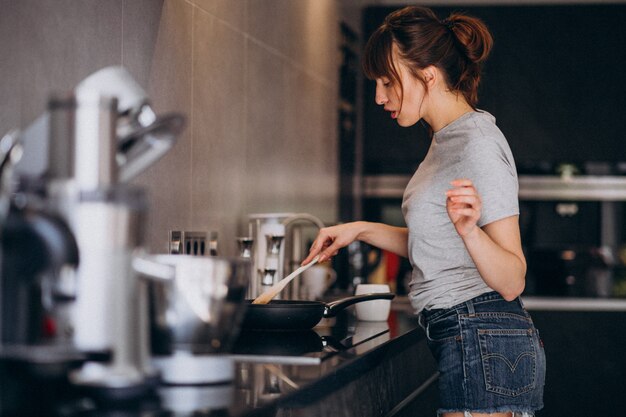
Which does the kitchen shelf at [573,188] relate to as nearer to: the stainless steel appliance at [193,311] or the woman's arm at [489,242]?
the woman's arm at [489,242]

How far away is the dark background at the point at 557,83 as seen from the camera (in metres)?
4.50

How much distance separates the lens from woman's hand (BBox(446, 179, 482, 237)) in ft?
4.94

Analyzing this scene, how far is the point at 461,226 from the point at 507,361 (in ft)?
1.05

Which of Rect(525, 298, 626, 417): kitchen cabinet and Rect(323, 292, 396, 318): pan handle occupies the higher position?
Rect(323, 292, 396, 318): pan handle

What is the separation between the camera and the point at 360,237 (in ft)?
Result: 7.30

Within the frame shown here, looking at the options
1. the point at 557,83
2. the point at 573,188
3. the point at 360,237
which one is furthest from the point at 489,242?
the point at 557,83

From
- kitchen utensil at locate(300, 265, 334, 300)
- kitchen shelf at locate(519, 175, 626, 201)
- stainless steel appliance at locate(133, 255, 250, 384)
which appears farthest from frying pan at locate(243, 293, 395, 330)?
kitchen shelf at locate(519, 175, 626, 201)

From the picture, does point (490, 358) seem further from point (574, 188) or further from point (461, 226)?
point (574, 188)

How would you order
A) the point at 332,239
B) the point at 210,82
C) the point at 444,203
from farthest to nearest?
the point at 210,82 < the point at 332,239 < the point at 444,203

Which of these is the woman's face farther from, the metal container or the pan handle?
the metal container

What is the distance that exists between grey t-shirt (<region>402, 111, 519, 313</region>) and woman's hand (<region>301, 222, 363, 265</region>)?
322 mm

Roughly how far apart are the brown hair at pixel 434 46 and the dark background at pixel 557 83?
2.59m

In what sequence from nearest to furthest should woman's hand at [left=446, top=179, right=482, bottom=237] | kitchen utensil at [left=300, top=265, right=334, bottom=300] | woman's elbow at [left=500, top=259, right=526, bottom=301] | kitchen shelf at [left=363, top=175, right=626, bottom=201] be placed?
woman's hand at [left=446, top=179, right=482, bottom=237], woman's elbow at [left=500, top=259, right=526, bottom=301], kitchen utensil at [left=300, top=265, right=334, bottom=300], kitchen shelf at [left=363, top=175, right=626, bottom=201]

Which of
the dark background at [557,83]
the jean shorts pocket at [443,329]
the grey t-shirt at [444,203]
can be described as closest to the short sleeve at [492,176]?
the grey t-shirt at [444,203]
